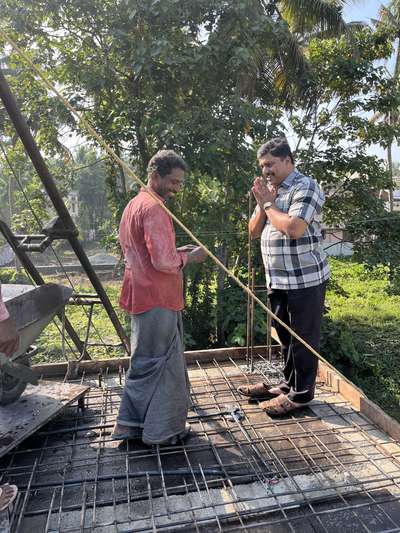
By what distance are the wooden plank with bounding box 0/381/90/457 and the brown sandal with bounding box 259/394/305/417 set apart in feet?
4.29

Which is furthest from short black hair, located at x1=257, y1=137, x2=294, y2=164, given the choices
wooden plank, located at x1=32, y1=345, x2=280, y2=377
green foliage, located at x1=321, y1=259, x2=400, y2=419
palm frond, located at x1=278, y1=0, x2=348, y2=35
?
palm frond, located at x1=278, y1=0, x2=348, y2=35

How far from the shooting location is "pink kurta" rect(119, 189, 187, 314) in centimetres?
257

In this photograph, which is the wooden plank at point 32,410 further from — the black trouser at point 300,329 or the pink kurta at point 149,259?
the black trouser at point 300,329

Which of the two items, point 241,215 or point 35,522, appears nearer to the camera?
point 35,522

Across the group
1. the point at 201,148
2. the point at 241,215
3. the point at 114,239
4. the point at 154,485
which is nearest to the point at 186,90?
the point at 201,148

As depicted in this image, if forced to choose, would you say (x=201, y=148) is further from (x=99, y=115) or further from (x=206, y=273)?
(x=206, y=273)

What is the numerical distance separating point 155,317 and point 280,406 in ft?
3.69

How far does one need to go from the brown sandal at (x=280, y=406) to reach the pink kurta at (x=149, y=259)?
0.99 m

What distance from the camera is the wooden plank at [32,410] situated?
2570 millimetres

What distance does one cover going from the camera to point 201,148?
16.0 ft

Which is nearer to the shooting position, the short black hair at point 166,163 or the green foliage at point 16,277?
the short black hair at point 166,163

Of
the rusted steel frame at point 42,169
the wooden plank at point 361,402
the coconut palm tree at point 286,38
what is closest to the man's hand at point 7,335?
the rusted steel frame at point 42,169

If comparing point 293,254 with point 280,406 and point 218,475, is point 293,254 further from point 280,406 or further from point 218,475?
point 218,475

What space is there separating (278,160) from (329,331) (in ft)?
13.3
